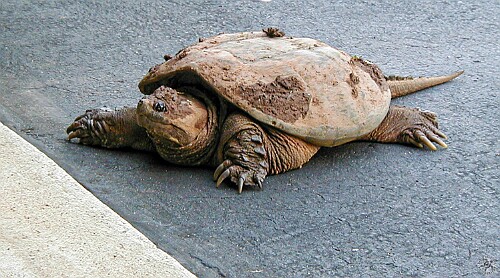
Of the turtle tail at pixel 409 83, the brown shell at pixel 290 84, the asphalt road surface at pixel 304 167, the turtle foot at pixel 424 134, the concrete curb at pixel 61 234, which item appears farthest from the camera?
the turtle tail at pixel 409 83

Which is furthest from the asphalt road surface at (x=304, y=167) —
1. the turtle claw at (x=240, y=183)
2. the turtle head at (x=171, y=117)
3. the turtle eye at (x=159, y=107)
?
the turtle eye at (x=159, y=107)

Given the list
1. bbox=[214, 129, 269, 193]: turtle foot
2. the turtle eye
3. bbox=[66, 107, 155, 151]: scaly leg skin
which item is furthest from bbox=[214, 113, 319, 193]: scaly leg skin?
bbox=[66, 107, 155, 151]: scaly leg skin

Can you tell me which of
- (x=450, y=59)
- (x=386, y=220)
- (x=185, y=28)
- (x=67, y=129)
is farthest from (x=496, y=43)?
(x=67, y=129)

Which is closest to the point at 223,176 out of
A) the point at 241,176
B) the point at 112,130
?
the point at 241,176

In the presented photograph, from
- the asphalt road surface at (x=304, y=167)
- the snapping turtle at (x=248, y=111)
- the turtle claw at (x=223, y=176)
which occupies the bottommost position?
the asphalt road surface at (x=304, y=167)

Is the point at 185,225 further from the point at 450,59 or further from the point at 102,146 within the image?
the point at 450,59

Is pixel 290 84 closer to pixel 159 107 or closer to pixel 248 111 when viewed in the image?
pixel 248 111

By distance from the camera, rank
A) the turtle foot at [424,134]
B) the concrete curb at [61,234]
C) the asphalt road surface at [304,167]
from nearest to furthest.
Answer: the concrete curb at [61,234]
the asphalt road surface at [304,167]
the turtle foot at [424,134]

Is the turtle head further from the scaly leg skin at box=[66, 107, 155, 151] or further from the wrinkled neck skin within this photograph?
the scaly leg skin at box=[66, 107, 155, 151]

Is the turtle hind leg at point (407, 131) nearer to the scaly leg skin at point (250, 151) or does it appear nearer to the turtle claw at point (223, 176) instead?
the scaly leg skin at point (250, 151)
